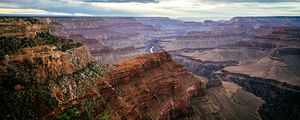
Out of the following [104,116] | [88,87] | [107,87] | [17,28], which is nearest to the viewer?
[104,116]

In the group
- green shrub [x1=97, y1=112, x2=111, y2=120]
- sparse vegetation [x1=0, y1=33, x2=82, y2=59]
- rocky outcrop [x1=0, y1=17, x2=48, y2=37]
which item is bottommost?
green shrub [x1=97, y1=112, x2=111, y2=120]

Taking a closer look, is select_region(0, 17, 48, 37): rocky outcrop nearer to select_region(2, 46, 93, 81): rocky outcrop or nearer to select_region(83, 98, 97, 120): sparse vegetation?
select_region(2, 46, 93, 81): rocky outcrop

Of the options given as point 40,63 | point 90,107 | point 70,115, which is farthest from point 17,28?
point 70,115

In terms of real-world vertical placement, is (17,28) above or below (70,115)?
above

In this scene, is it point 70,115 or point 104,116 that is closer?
point 70,115

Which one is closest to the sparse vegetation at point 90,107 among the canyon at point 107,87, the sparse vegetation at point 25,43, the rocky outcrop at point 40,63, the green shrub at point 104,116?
the canyon at point 107,87

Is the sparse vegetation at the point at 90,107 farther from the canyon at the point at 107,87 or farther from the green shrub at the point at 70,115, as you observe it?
the green shrub at the point at 70,115

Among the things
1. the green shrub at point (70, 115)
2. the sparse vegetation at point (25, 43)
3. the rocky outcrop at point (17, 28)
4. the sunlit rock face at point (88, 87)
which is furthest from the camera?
the rocky outcrop at point (17, 28)

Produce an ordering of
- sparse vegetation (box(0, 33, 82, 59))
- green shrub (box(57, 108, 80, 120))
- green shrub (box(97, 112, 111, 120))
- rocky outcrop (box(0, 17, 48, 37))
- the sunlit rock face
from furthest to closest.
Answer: green shrub (box(97, 112, 111, 120)), rocky outcrop (box(0, 17, 48, 37)), sparse vegetation (box(0, 33, 82, 59)), green shrub (box(57, 108, 80, 120)), the sunlit rock face

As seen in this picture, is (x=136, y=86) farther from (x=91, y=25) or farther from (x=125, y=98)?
(x=91, y=25)

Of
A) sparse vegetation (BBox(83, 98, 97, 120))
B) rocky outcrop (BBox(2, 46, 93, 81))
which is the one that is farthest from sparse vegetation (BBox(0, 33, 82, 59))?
sparse vegetation (BBox(83, 98, 97, 120))

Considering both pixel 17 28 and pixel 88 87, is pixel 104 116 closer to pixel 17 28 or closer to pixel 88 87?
pixel 88 87

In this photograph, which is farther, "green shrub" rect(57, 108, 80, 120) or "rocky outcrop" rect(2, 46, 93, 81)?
"green shrub" rect(57, 108, 80, 120)
